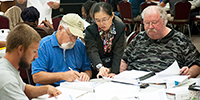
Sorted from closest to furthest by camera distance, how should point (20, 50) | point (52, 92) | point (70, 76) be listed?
1. point (20, 50)
2. point (52, 92)
3. point (70, 76)

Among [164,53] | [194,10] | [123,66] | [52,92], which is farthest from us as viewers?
[194,10]

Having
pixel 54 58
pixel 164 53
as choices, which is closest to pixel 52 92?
pixel 54 58

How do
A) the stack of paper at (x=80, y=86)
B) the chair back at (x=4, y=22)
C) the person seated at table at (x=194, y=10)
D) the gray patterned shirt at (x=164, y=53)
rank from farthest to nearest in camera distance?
the person seated at table at (x=194, y=10) → the chair back at (x=4, y=22) → the gray patterned shirt at (x=164, y=53) → the stack of paper at (x=80, y=86)

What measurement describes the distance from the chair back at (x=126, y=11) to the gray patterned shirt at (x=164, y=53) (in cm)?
427

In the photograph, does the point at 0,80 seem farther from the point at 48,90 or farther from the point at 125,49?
the point at 125,49

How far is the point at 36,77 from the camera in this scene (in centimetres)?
211

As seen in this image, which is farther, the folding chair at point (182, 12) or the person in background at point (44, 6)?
the folding chair at point (182, 12)

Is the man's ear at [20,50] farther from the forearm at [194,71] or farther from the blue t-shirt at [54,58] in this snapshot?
the forearm at [194,71]

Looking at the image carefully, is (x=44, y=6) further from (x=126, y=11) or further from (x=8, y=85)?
(x=8, y=85)

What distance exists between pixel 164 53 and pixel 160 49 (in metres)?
0.06

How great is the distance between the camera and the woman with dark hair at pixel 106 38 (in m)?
2.43

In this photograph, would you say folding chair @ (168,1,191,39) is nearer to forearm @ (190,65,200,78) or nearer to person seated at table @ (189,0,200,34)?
person seated at table @ (189,0,200,34)

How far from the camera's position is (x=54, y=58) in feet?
7.27

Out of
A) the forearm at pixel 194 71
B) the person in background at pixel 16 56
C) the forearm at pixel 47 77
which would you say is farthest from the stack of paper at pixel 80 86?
the forearm at pixel 194 71
